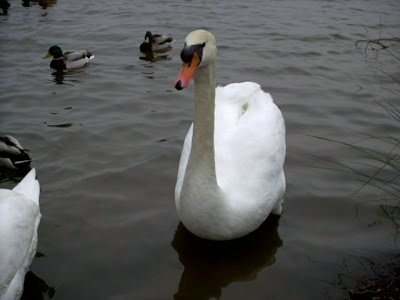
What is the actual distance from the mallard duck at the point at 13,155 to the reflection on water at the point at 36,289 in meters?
2.17

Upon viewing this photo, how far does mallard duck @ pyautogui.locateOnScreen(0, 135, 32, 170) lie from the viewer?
584 centimetres

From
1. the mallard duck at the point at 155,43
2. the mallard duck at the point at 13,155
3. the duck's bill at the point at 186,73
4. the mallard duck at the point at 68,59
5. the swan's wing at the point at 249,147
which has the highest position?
the duck's bill at the point at 186,73

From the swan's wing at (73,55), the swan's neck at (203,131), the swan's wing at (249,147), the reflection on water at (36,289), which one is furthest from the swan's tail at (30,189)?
the swan's wing at (73,55)

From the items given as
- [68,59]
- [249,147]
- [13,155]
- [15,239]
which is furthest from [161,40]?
[15,239]

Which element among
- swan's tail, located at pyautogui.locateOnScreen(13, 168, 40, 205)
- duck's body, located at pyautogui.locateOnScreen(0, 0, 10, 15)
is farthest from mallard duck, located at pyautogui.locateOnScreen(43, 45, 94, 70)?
swan's tail, located at pyautogui.locateOnScreen(13, 168, 40, 205)

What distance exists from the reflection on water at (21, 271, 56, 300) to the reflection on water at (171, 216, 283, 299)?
3.40 feet

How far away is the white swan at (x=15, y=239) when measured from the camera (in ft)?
11.5

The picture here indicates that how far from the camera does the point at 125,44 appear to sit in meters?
11.3

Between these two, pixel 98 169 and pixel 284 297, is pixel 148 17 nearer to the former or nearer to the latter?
pixel 98 169

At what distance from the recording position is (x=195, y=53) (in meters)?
3.54

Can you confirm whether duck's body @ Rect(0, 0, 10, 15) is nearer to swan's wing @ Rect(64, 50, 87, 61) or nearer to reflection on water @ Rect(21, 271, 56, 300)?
swan's wing @ Rect(64, 50, 87, 61)

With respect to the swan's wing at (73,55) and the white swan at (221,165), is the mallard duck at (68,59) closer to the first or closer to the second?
the swan's wing at (73,55)

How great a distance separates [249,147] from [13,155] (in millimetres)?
3072

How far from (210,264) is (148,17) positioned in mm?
10803
